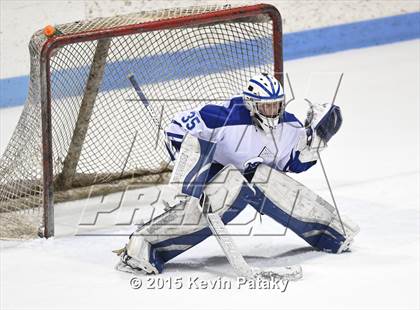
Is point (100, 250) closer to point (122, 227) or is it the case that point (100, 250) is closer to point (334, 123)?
point (122, 227)

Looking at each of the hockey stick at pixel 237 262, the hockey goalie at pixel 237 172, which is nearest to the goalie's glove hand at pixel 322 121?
the hockey goalie at pixel 237 172

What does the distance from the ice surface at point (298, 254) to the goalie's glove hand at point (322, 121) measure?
450 mm

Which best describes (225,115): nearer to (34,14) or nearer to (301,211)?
(301,211)

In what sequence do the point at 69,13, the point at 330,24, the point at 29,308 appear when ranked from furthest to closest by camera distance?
the point at 330,24, the point at 69,13, the point at 29,308

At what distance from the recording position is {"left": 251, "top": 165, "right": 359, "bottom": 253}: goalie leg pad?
4.51 meters

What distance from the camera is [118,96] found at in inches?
219

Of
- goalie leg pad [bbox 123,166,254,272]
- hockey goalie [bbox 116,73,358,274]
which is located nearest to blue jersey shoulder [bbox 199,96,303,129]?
hockey goalie [bbox 116,73,358,274]

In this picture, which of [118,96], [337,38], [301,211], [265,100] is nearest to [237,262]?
[301,211]

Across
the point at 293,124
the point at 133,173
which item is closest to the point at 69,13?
the point at 133,173

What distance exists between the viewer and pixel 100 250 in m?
4.91

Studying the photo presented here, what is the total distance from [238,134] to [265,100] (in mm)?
183

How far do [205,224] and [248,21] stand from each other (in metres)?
1.16

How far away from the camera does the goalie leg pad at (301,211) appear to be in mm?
4508

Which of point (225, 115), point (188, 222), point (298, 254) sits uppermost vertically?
point (225, 115)
